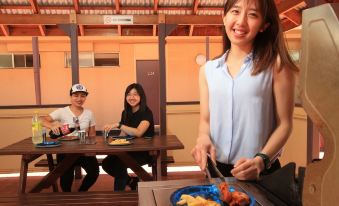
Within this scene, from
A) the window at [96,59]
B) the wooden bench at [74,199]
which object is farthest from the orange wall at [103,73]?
the wooden bench at [74,199]

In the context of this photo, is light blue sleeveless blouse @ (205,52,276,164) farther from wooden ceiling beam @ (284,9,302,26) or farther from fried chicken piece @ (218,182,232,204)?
wooden ceiling beam @ (284,9,302,26)

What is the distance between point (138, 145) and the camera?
10.1 ft

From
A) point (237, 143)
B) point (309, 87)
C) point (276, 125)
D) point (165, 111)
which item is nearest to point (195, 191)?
point (237, 143)

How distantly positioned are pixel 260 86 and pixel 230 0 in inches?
13.3

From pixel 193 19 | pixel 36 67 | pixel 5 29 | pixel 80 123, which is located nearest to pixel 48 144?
pixel 80 123

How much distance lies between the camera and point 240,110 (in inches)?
46.3

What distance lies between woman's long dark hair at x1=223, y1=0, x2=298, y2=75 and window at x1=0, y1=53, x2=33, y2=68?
34.1ft

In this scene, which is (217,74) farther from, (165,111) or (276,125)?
(165,111)

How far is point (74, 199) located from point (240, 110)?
1785 mm

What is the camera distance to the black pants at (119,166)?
362 cm

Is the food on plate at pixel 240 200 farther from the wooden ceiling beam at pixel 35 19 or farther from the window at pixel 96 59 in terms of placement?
the window at pixel 96 59

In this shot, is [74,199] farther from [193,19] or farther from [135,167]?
[193,19]

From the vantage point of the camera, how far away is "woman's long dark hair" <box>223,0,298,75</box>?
1.09m

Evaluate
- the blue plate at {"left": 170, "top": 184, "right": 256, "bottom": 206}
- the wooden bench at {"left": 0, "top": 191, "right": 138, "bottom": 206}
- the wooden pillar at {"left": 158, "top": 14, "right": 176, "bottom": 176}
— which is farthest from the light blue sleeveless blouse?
the wooden pillar at {"left": 158, "top": 14, "right": 176, "bottom": 176}
